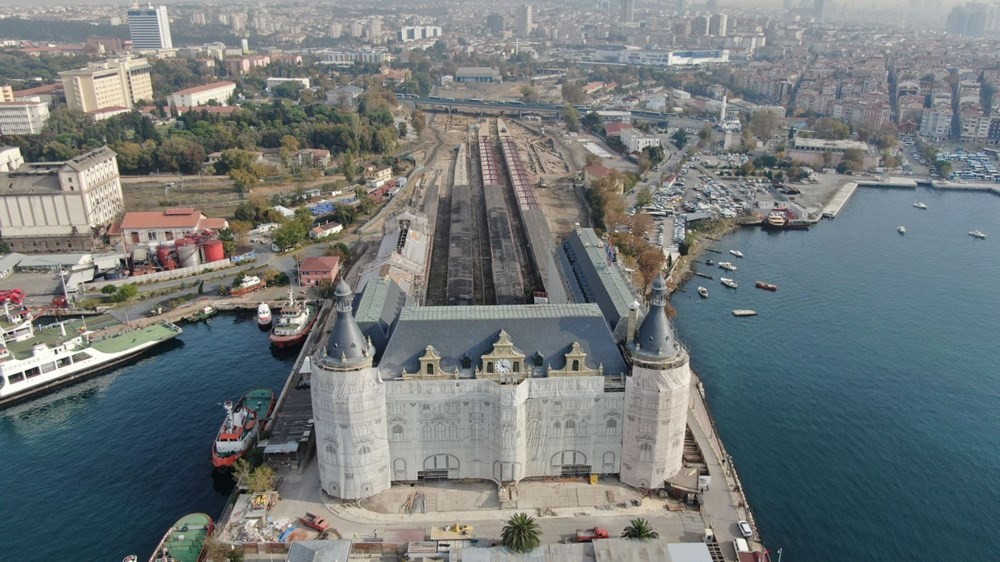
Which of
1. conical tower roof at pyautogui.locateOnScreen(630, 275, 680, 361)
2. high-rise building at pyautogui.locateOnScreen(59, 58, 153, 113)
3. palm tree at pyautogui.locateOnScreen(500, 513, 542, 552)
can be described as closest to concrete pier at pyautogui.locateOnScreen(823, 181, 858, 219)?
conical tower roof at pyautogui.locateOnScreen(630, 275, 680, 361)

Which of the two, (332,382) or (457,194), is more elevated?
(332,382)

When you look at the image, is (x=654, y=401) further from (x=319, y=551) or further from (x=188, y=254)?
(x=188, y=254)

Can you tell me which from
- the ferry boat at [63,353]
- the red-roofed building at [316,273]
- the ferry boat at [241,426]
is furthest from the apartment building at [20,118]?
the ferry boat at [241,426]

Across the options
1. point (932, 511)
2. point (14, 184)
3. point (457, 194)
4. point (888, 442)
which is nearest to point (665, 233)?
point (457, 194)

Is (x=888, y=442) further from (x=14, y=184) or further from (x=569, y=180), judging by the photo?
(x=14, y=184)

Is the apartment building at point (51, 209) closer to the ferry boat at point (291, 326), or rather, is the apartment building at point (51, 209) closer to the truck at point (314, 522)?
the ferry boat at point (291, 326)

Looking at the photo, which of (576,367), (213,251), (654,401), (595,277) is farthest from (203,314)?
(654,401)

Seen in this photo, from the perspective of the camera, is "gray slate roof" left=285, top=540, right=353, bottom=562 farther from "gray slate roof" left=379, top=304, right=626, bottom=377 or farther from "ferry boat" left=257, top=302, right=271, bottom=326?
"ferry boat" left=257, top=302, right=271, bottom=326
